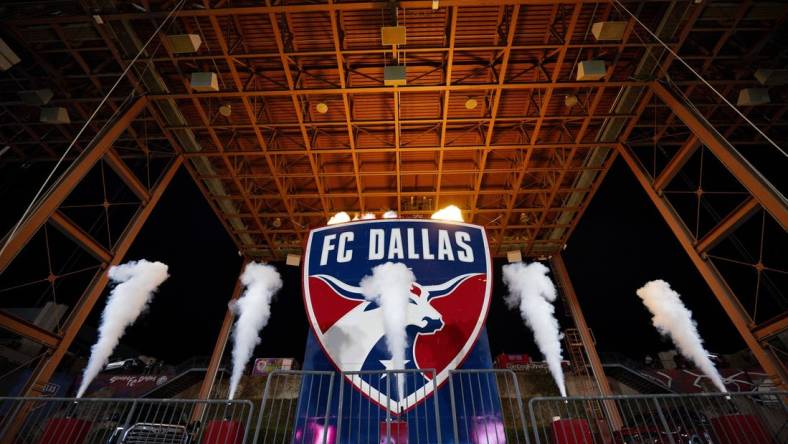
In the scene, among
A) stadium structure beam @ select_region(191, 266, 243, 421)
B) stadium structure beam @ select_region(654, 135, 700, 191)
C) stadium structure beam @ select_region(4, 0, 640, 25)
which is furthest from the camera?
stadium structure beam @ select_region(191, 266, 243, 421)

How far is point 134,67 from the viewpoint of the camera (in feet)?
34.9

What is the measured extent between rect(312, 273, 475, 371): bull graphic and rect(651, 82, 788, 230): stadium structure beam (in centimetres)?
810

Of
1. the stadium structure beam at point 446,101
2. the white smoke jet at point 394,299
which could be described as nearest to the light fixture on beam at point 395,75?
the stadium structure beam at point 446,101

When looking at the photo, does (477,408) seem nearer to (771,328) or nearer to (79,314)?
(771,328)

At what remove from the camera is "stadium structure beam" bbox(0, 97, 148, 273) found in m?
8.12

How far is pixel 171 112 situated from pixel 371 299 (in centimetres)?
1067

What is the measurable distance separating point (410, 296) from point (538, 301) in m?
11.7

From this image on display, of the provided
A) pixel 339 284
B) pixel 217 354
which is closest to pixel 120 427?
pixel 339 284

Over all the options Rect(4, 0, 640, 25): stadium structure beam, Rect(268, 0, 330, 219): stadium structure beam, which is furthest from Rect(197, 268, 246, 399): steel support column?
Rect(4, 0, 640, 25): stadium structure beam

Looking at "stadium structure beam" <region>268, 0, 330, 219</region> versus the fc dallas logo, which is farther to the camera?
"stadium structure beam" <region>268, 0, 330, 219</region>

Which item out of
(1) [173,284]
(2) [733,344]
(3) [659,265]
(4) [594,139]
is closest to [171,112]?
(1) [173,284]

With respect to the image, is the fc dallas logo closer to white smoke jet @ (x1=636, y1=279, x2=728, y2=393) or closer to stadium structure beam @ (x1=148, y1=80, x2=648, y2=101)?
stadium structure beam @ (x1=148, y1=80, x2=648, y2=101)

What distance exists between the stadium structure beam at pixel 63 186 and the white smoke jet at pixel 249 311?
26.9 feet

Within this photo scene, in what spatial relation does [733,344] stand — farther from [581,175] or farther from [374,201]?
[374,201]
